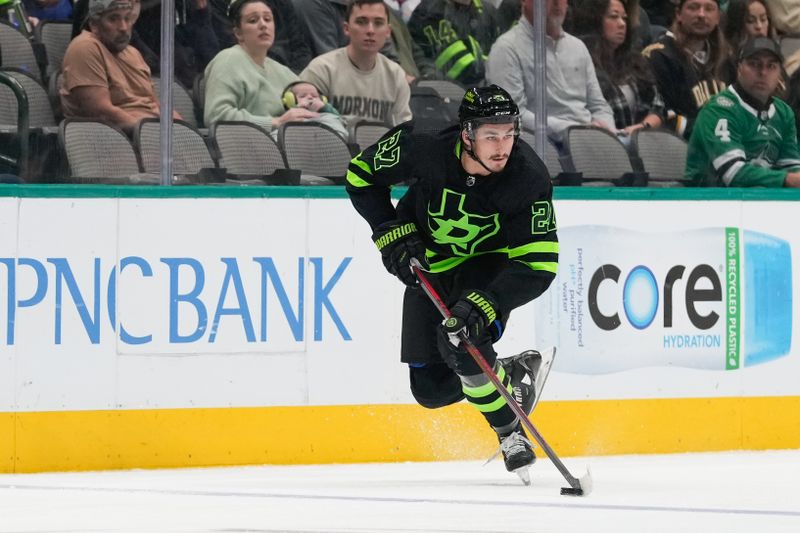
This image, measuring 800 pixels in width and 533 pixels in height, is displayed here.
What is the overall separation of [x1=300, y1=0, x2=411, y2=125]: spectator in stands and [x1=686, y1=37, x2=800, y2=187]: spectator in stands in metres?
1.39

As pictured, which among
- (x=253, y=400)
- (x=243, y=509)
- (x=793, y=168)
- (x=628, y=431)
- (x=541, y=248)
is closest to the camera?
(x=243, y=509)

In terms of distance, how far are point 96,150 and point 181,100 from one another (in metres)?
0.40

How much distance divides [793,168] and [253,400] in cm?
270

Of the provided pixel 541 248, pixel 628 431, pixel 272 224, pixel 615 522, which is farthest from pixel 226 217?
pixel 615 522

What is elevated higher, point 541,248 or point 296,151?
point 296,151

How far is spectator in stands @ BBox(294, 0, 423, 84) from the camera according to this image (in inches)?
239

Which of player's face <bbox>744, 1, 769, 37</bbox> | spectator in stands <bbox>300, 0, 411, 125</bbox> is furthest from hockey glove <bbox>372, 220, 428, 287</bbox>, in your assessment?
player's face <bbox>744, 1, 769, 37</bbox>

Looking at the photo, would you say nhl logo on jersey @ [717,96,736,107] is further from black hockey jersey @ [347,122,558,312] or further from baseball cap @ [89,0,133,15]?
baseball cap @ [89,0,133,15]

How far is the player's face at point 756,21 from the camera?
6.74 m

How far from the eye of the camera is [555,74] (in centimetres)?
642

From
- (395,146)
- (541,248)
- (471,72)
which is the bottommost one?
(541,248)

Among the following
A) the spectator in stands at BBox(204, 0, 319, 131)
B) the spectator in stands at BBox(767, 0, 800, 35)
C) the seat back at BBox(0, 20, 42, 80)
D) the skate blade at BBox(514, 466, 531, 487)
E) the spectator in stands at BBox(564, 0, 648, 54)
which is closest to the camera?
the skate blade at BBox(514, 466, 531, 487)

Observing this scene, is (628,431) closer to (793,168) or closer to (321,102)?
(793,168)

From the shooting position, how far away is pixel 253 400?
231 inches
